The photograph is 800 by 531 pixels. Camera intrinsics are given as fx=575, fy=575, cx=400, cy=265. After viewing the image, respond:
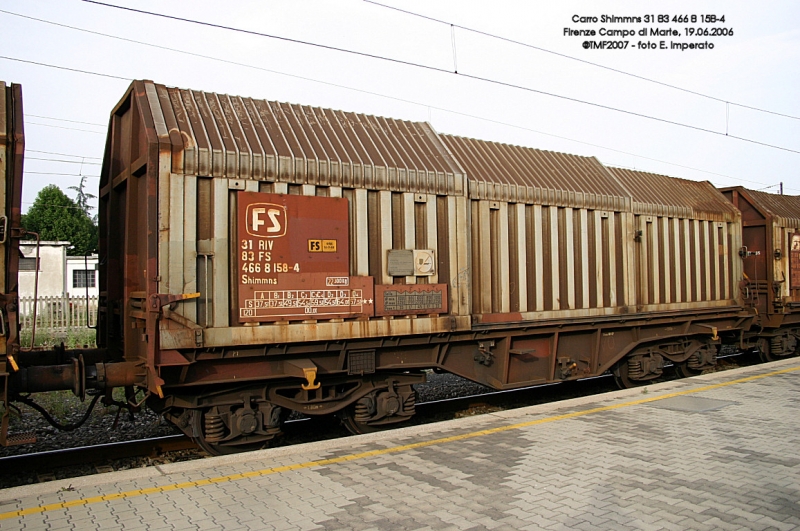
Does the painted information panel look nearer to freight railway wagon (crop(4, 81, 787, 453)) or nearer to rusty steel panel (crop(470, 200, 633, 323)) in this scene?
freight railway wagon (crop(4, 81, 787, 453))

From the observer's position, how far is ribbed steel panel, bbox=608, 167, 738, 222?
11.3m

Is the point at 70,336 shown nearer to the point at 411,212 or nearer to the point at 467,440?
the point at 411,212

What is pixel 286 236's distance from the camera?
6730mm

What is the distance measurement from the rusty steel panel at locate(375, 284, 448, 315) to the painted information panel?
0.21 metres

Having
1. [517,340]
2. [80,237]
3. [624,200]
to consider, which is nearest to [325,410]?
[517,340]

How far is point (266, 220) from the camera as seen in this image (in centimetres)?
664

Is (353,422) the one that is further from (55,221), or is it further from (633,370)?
(55,221)

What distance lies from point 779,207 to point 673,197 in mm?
4967

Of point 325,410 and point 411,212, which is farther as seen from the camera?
point 411,212

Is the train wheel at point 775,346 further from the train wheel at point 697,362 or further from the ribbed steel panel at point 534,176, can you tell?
the ribbed steel panel at point 534,176

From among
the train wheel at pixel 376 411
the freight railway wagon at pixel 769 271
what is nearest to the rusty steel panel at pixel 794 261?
the freight railway wagon at pixel 769 271

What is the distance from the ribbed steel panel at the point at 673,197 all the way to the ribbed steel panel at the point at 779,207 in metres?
1.16

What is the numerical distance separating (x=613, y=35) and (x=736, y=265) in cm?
596

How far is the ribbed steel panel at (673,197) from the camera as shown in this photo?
1129cm
